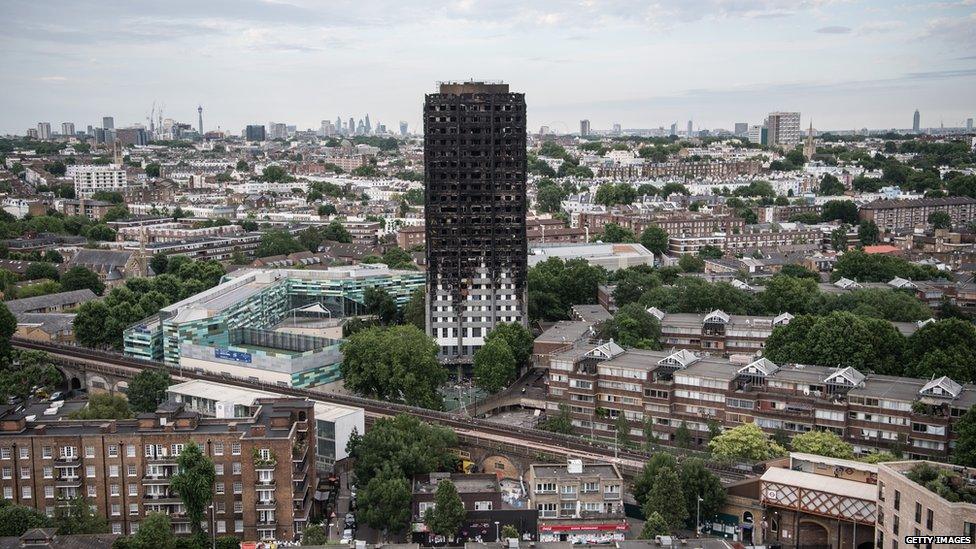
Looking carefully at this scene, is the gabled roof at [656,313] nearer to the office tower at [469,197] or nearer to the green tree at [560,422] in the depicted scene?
the office tower at [469,197]

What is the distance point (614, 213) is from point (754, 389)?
52942 millimetres

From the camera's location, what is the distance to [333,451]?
30.3 meters

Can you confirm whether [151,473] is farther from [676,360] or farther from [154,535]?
[676,360]

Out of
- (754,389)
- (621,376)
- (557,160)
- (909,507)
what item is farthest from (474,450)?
(557,160)

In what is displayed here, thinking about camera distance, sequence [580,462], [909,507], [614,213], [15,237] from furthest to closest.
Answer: [614,213] → [15,237] → [580,462] → [909,507]

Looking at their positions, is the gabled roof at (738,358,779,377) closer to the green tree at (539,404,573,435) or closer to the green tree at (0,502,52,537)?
the green tree at (539,404,573,435)

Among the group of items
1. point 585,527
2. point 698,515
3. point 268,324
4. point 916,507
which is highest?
point 916,507

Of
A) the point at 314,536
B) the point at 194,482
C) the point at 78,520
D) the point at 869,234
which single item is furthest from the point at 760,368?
the point at 869,234

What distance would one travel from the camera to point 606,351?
120 feet

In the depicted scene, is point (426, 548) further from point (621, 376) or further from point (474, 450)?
point (621, 376)

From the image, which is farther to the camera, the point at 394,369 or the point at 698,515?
the point at 394,369

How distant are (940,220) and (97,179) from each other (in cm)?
9563

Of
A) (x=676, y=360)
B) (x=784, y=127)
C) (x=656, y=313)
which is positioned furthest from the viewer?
(x=784, y=127)

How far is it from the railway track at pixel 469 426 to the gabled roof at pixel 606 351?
4.20 metres
